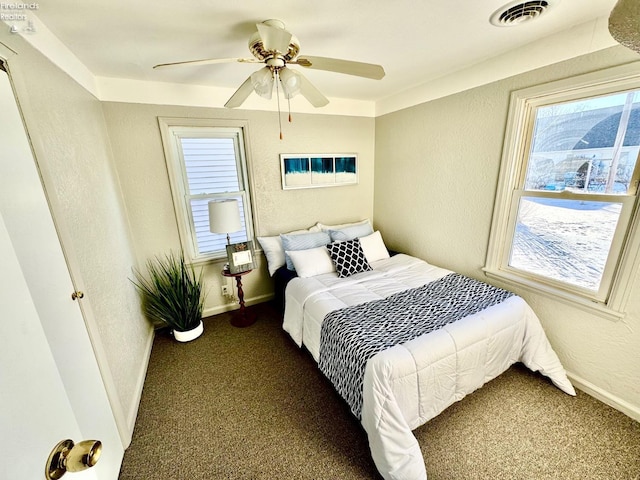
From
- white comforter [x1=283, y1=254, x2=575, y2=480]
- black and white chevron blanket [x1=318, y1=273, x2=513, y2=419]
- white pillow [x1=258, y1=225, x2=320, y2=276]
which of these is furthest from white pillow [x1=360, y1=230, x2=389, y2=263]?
white pillow [x1=258, y1=225, x2=320, y2=276]

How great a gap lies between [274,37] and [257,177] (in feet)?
5.62

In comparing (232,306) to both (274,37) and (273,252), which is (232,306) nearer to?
(273,252)

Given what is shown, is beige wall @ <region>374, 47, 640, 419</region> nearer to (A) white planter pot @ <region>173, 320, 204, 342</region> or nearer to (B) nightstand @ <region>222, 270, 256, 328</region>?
(B) nightstand @ <region>222, 270, 256, 328</region>

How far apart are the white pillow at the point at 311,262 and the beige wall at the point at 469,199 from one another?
109 cm

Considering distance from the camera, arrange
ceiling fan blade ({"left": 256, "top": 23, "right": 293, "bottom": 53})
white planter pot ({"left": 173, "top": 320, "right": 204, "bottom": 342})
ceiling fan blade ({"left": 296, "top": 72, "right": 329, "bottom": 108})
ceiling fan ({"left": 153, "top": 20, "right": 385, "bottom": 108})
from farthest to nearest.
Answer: white planter pot ({"left": 173, "top": 320, "right": 204, "bottom": 342})
ceiling fan blade ({"left": 296, "top": 72, "right": 329, "bottom": 108})
ceiling fan ({"left": 153, "top": 20, "right": 385, "bottom": 108})
ceiling fan blade ({"left": 256, "top": 23, "right": 293, "bottom": 53})

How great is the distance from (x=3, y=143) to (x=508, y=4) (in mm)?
2255

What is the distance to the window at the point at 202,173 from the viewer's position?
246cm

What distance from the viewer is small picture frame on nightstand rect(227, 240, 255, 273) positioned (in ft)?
8.34

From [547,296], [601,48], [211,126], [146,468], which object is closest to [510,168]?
[601,48]

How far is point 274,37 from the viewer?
1143 mm

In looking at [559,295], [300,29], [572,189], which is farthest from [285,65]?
[559,295]

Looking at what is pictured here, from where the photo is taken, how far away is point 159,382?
1980 millimetres

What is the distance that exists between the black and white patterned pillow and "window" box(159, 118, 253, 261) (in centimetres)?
105

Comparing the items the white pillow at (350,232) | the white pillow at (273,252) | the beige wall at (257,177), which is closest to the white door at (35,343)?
the beige wall at (257,177)
